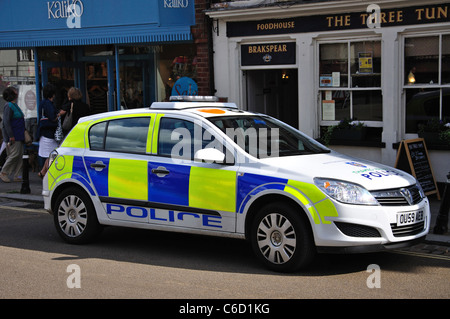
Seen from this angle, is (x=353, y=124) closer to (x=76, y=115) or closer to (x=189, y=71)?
(x=189, y=71)

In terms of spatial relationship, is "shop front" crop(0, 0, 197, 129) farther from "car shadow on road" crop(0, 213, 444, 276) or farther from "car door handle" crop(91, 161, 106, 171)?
"car door handle" crop(91, 161, 106, 171)

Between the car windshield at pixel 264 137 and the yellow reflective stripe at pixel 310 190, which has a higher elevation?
the car windshield at pixel 264 137

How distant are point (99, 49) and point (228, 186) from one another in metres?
10.3

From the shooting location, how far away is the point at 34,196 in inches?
486

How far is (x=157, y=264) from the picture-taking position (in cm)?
750

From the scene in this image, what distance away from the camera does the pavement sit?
8336 mm

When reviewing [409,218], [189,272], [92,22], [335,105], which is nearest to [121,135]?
[189,272]

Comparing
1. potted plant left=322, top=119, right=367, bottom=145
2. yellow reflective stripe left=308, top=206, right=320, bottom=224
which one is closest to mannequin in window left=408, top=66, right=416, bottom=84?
A: potted plant left=322, top=119, right=367, bottom=145

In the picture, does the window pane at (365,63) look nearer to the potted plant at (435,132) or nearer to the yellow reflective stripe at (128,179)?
the potted plant at (435,132)

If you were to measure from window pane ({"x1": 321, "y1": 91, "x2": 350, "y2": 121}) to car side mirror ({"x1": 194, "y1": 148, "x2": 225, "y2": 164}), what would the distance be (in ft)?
18.7

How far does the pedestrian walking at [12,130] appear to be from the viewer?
13781 millimetres

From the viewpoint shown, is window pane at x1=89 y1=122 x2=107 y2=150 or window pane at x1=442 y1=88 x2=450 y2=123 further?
window pane at x1=442 y1=88 x2=450 y2=123

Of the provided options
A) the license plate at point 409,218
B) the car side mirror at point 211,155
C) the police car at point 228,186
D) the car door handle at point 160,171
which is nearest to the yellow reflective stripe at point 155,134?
the police car at point 228,186

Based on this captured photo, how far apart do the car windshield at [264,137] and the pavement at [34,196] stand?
1805 millimetres
